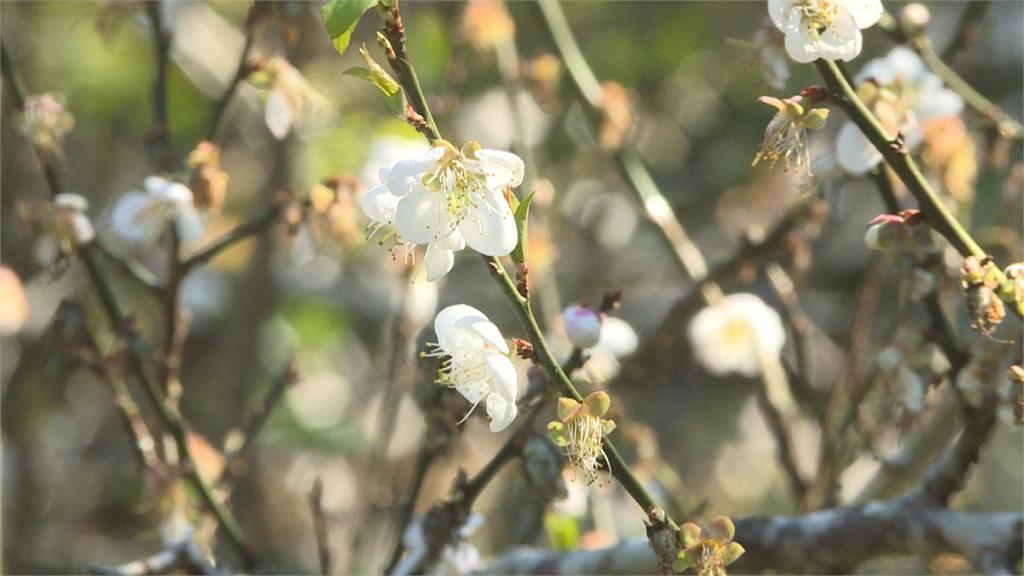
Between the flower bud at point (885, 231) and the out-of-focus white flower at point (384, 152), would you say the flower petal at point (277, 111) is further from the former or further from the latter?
the flower bud at point (885, 231)

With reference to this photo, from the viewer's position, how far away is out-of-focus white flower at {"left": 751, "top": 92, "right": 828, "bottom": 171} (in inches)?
44.0

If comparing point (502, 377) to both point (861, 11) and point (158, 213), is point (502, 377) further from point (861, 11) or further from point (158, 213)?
point (158, 213)

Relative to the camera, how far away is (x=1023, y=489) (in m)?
3.38

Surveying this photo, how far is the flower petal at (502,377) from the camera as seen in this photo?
1062 millimetres

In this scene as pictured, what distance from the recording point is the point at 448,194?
1.05m

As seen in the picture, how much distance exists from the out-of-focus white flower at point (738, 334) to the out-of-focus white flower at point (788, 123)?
0.96 meters

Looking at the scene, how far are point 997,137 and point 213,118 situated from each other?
108cm

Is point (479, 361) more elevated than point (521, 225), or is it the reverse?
point (521, 225)

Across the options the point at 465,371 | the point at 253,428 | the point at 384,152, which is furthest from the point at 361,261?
the point at 465,371

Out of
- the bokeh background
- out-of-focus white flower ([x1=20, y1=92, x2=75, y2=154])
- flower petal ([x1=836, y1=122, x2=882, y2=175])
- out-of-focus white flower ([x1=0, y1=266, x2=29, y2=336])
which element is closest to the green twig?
flower petal ([x1=836, y1=122, x2=882, y2=175])

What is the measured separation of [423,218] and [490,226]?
67 millimetres

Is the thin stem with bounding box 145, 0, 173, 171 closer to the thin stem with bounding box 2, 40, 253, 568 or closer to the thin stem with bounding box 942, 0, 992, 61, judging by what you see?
the thin stem with bounding box 2, 40, 253, 568

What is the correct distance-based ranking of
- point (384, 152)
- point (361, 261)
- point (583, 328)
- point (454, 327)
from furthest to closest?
1. point (361, 261)
2. point (384, 152)
3. point (583, 328)
4. point (454, 327)

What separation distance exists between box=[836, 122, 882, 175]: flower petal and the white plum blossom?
454 mm
